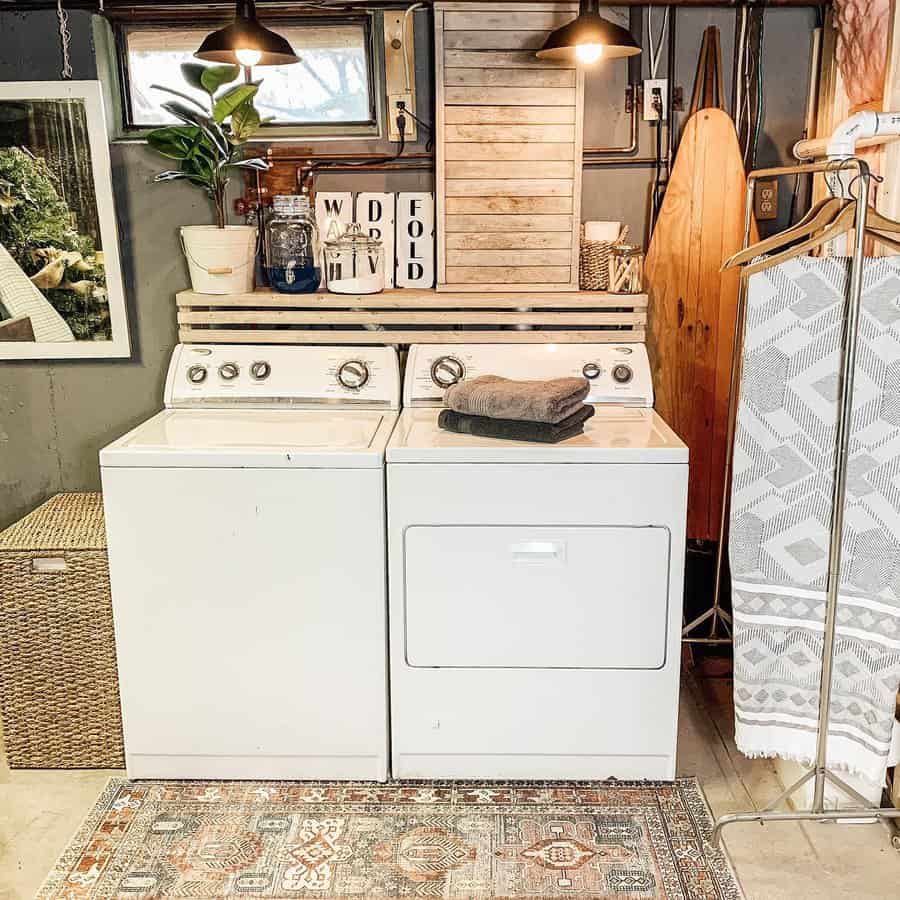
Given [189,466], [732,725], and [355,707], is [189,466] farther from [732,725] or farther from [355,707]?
[732,725]

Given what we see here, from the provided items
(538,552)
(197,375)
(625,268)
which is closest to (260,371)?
(197,375)

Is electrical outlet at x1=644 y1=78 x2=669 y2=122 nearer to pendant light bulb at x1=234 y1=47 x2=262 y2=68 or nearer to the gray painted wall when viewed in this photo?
the gray painted wall

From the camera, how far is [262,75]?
2.96 meters

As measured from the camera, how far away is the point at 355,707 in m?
2.50

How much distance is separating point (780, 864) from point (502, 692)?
76 cm

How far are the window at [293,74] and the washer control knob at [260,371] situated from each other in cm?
78

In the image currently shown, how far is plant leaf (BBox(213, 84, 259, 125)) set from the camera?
2723 mm

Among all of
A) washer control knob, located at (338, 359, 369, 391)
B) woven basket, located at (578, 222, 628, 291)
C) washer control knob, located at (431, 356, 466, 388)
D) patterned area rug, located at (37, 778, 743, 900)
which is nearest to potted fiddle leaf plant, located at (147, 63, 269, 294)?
washer control knob, located at (338, 359, 369, 391)

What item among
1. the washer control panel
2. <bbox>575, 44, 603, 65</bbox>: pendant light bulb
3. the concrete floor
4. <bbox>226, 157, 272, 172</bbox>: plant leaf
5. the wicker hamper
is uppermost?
<bbox>575, 44, 603, 65</bbox>: pendant light bulb

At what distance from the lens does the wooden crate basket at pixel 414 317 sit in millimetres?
2902

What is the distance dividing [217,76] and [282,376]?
87cm

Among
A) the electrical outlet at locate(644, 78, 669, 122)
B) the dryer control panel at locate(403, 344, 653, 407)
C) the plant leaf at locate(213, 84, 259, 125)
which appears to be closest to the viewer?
the plant leaf at locate(213, 84, 259, 125)

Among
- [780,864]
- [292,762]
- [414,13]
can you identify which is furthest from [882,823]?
[414,13]

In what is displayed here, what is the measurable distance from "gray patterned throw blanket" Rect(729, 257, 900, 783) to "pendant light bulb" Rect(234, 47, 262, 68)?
4.78ft
